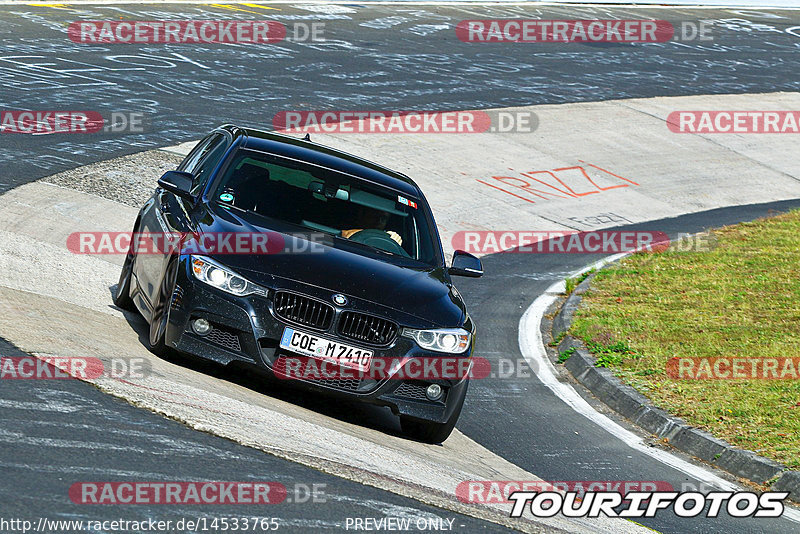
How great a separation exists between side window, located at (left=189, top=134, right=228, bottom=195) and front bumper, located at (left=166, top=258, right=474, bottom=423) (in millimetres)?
1352

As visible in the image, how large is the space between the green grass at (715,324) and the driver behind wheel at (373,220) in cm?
281

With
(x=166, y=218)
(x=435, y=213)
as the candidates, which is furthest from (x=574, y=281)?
(x=166, y=218)

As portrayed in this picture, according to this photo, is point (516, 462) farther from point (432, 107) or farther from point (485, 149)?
point (432, 107)

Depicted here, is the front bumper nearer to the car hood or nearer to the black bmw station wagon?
the black bmw station wagon

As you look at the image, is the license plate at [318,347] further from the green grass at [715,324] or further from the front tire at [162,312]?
the green grass at [715,324]

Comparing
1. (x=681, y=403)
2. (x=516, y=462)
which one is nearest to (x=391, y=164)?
(x=681, y=403)

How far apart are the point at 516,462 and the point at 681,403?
2.26m

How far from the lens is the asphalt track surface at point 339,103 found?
5715mm

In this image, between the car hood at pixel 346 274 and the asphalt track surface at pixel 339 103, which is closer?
the asphalt track surface at pixel 339 103

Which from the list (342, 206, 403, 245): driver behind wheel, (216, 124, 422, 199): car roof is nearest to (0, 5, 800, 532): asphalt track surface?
(342, 206, 403, 245): driver behind wheel

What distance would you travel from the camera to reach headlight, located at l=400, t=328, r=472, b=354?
7332mm

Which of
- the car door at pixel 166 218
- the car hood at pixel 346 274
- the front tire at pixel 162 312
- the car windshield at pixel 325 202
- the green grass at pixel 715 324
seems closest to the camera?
the car hood at pixel 346 274

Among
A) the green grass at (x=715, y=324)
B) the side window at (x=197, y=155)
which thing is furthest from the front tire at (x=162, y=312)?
the green grass at (x=715, y=324)

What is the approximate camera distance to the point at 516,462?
25.9ft
